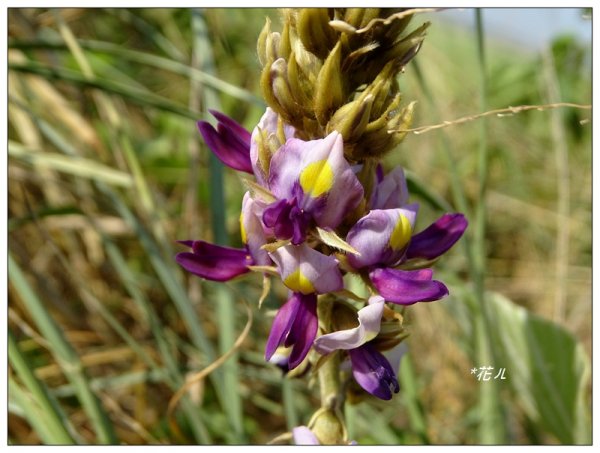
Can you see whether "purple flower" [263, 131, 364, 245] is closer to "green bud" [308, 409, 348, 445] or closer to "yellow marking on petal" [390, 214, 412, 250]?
"yellow marking on petal" [390, 214, 412, 250]

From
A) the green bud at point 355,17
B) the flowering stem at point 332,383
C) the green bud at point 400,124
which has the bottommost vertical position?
the flowering stem at point 332,383

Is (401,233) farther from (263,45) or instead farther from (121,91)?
(121,91)

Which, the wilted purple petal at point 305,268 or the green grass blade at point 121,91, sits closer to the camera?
the wilted purple petal at point 305,268

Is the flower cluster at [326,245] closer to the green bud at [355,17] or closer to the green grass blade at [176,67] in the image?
the green bud at [355,17]

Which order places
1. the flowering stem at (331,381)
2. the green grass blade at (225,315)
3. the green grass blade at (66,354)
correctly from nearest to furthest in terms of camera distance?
the flowering stem at (331,381), the green grass blade at (66,354), the green grass blade at (225,315)

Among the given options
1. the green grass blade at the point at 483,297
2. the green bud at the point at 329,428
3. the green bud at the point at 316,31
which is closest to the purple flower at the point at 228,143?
the green bud at the point at 316,31

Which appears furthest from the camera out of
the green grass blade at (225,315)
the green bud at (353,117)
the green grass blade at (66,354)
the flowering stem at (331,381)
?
the green grass blade at (225,315)
